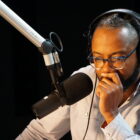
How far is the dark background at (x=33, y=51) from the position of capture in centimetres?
316

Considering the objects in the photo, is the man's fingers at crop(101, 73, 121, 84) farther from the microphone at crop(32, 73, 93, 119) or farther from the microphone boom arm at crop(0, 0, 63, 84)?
the microphone boom arm at crop(0, 0, 63, 84)

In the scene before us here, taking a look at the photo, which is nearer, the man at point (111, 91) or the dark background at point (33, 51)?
the man at point (111, 91)

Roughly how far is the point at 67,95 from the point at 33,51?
6.21 feet

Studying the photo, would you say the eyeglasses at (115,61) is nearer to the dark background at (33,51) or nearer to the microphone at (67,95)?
the microphone at (67,95)

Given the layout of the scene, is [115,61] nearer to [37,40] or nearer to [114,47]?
[114,47]

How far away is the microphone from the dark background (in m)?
1.55

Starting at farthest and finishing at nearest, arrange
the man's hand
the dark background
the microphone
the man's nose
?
the dark background
the man's nose
the man's hand
the microphone

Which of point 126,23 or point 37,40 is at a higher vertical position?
point 37,40

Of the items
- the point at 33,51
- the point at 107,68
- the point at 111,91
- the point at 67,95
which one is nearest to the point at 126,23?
the point at 107,68

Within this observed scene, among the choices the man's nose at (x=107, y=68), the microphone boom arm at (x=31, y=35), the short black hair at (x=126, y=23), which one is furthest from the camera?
the short black hair at (x=126, y=23)

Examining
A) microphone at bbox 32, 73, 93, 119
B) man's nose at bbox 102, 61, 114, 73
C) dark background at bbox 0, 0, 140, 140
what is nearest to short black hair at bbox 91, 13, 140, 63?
man's nose at bbox 102, 61, 114, 73

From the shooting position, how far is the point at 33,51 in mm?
3309

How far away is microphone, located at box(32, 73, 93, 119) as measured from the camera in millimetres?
1456

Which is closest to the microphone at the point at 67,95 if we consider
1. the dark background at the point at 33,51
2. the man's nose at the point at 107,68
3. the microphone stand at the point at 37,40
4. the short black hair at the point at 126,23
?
the microphone stand at the point at 37,40
